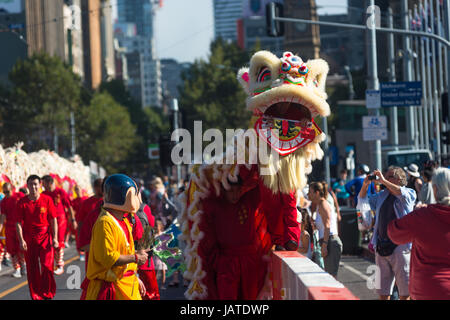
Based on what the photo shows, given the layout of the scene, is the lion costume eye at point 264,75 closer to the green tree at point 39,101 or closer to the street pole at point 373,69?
the street pole at point 373,69

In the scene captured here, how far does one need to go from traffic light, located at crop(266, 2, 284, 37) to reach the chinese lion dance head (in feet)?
50.4

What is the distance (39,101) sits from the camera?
58938 mm

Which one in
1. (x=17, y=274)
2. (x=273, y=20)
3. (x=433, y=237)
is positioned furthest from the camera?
(x=273, y=20)

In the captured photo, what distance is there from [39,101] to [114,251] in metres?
54.3

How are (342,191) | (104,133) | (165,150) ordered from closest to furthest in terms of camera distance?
(165,150) → (342,191) → (104,133)

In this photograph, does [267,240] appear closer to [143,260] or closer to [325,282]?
[143,260]

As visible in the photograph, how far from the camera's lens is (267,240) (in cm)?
643

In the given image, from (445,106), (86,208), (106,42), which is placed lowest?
(86,208)

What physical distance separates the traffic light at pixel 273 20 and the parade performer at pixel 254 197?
15.6 m

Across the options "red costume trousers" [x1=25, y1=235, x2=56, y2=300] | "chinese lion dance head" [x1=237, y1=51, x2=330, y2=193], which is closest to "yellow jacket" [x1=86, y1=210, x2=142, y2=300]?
"chinese lion dance head" [x1=237, y1=51, x2=330, y2=193]

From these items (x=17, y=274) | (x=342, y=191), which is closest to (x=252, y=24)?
(x=342, y=191)

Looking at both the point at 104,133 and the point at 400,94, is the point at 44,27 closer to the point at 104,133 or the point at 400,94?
the point at 104,133

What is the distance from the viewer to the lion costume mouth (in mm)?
6367

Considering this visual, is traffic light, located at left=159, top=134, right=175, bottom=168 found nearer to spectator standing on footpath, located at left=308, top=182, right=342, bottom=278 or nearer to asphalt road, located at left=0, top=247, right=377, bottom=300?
asphalt road, located at left=0, top=247, right=377, bottom=300
